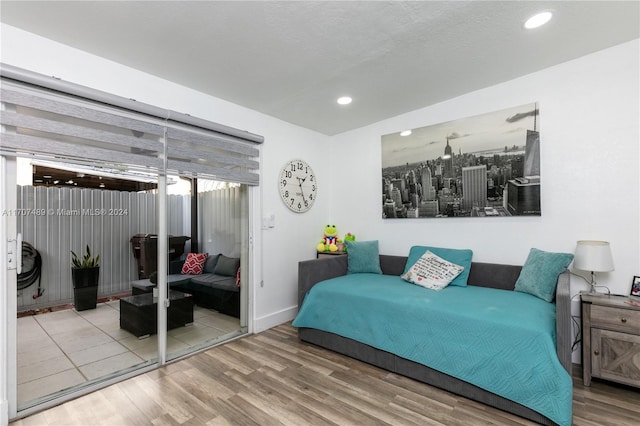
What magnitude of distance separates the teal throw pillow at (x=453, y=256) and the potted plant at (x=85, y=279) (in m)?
2.97

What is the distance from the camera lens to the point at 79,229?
Result: 7.71ft

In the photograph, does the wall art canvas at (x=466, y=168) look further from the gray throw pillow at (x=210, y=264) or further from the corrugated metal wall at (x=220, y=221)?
the gray throw pillow at (x=210, y=264)

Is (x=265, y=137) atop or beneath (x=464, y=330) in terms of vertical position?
atop

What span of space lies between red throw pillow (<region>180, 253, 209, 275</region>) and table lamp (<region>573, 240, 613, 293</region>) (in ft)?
10.8

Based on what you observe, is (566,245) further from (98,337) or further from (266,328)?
(98,337)

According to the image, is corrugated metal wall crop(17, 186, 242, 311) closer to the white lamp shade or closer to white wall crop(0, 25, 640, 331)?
white wall crop(0, 25, 640, 331)

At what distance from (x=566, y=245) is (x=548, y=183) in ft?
1.85

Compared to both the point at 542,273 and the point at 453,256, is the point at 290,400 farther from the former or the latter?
the point at 542,273

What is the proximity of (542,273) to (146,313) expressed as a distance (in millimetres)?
3413

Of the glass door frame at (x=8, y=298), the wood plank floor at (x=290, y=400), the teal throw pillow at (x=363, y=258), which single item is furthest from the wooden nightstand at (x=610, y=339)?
the glass door frame at (x=8, y=298)

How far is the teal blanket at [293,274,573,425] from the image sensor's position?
1859 millimetres

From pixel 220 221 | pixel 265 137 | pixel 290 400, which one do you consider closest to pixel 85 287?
pixel 220 221

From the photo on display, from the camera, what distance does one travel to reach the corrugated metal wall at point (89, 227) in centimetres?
215

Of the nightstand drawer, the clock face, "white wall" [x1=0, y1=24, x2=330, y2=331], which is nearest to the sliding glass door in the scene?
"white wall" [x1=0, y1=24, x2=330, y2=331]
